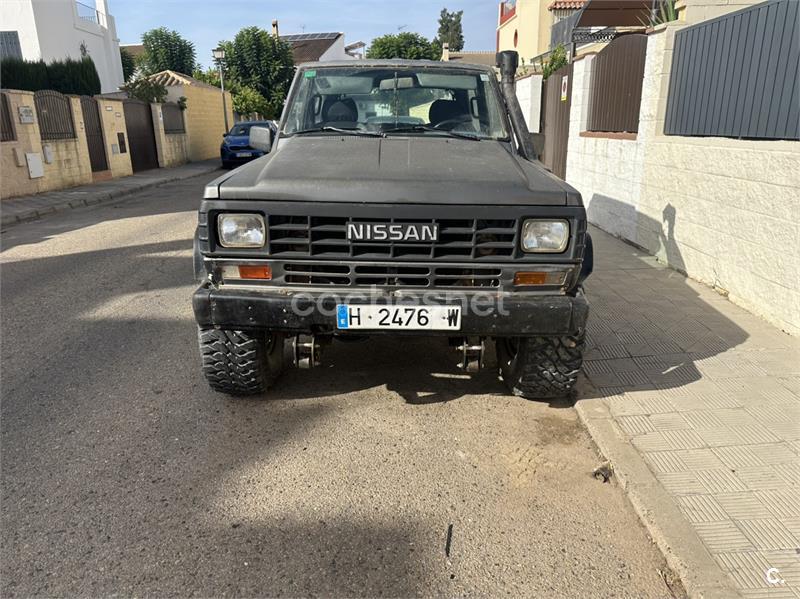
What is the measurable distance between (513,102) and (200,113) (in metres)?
24.3

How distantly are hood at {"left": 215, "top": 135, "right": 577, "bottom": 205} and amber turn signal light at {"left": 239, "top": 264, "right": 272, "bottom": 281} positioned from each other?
36cm

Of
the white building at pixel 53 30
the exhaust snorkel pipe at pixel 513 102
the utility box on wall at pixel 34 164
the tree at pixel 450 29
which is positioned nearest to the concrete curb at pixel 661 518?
the exhaust snorkel pipe at pixel 513 102

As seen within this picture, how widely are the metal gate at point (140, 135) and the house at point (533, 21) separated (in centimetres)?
1699

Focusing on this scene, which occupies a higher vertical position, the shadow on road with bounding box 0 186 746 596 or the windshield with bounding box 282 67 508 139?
the windshield with bounding box 282 67 508 139

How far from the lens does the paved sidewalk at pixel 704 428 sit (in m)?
2.49

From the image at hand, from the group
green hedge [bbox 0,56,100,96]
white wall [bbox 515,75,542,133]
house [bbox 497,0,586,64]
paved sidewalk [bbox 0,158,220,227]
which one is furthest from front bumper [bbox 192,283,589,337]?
house [bbox 497,0,586,64]

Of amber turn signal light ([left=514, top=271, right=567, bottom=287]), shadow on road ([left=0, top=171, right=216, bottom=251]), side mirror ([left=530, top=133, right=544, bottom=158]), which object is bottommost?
shadow on road ([left=0, top=171, right=216, bottom=251])

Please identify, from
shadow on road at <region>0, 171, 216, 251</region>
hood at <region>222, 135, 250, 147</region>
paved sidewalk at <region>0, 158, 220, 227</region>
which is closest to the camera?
shadow on road at <region>0, 171, 216, 251</region>

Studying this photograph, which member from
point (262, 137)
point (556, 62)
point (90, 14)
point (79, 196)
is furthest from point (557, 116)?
point (90, 14)

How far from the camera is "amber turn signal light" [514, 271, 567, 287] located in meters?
3.16

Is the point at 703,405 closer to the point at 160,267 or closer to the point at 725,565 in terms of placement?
the point at 725,565

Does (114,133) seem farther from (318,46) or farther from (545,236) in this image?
(318,46)

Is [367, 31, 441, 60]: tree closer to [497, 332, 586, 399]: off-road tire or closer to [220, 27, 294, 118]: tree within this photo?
[220, 27, 294, 118]: tree

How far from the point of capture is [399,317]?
3.12 m
